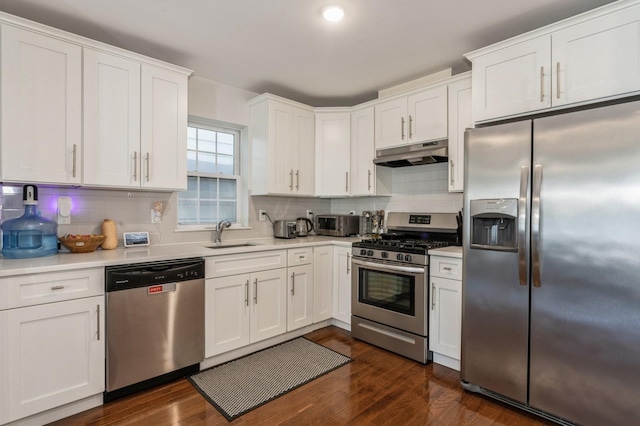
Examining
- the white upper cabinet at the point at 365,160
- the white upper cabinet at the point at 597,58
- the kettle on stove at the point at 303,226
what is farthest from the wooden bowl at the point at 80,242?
the white upper cabinet at the point at 597,58

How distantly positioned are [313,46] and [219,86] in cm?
125

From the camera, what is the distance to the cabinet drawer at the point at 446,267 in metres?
2.60

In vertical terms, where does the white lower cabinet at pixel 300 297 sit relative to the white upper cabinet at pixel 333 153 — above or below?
below

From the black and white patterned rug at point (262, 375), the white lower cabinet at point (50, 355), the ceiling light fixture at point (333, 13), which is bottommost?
the black and white patterned rug at point (262, 375)

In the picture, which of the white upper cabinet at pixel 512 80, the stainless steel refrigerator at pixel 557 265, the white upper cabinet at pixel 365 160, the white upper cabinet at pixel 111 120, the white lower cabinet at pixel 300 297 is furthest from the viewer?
the white upper cabinet at pixel 365 160

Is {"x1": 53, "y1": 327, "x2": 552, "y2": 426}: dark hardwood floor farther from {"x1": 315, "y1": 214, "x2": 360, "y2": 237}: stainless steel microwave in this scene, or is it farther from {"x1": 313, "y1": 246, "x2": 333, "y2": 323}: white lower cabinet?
{"x1": 315, "y1": 214, "x2": 360, "y2": 237}: stainless steel microwave

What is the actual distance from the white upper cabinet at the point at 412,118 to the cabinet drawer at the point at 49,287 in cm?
277

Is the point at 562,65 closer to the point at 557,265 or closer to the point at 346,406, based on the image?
the point at 557,265

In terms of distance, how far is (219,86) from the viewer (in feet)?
11.4

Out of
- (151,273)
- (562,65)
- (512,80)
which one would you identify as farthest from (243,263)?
(562,65)

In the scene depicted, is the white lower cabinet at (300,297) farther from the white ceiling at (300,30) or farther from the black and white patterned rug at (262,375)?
the white ceiling at (300,30)

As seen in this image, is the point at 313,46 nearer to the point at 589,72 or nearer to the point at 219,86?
the point at 219,86

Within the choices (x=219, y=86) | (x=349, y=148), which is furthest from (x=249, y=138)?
(x=349, y=148)

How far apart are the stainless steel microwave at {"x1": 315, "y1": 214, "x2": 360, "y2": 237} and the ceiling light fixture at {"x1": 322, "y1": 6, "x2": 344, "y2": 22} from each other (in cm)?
214
